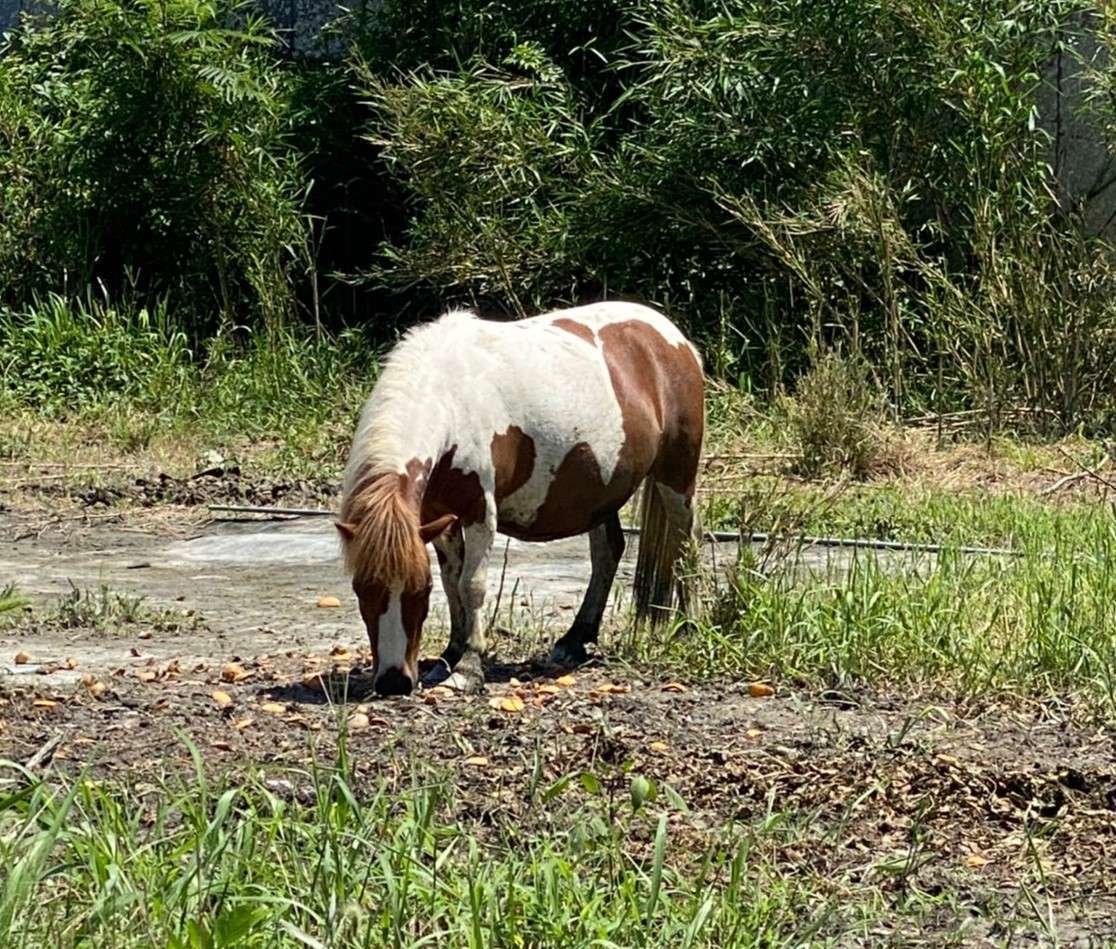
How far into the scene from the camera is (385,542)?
6.77 meters

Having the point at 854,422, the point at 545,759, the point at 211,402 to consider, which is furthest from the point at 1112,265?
the point at 545,759

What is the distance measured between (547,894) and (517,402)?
3.57 meters

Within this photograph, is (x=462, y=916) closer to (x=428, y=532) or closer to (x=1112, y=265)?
(x=428, y=532)

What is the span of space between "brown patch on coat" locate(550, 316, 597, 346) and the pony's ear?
1.37 metres

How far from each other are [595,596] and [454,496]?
101 cm

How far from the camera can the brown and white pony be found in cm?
684

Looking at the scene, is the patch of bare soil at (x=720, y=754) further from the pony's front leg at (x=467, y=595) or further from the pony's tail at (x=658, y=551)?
the pony's tail at (x=658, y=551)

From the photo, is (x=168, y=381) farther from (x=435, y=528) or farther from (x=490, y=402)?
(x=435, y=528)

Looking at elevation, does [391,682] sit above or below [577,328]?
below

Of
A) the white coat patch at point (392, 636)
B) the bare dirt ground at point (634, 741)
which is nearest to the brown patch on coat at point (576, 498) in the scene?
the bare dirt ground at point (634, 741)

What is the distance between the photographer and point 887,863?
15.9 ft

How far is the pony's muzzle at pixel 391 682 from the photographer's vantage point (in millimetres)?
6785

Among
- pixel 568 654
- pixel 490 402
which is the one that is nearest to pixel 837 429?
pixel 568 654

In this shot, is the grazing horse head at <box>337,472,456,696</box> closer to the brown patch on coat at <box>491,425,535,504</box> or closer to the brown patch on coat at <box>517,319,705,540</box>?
the brown patch on coat at <box>491,425,535,504</box>
